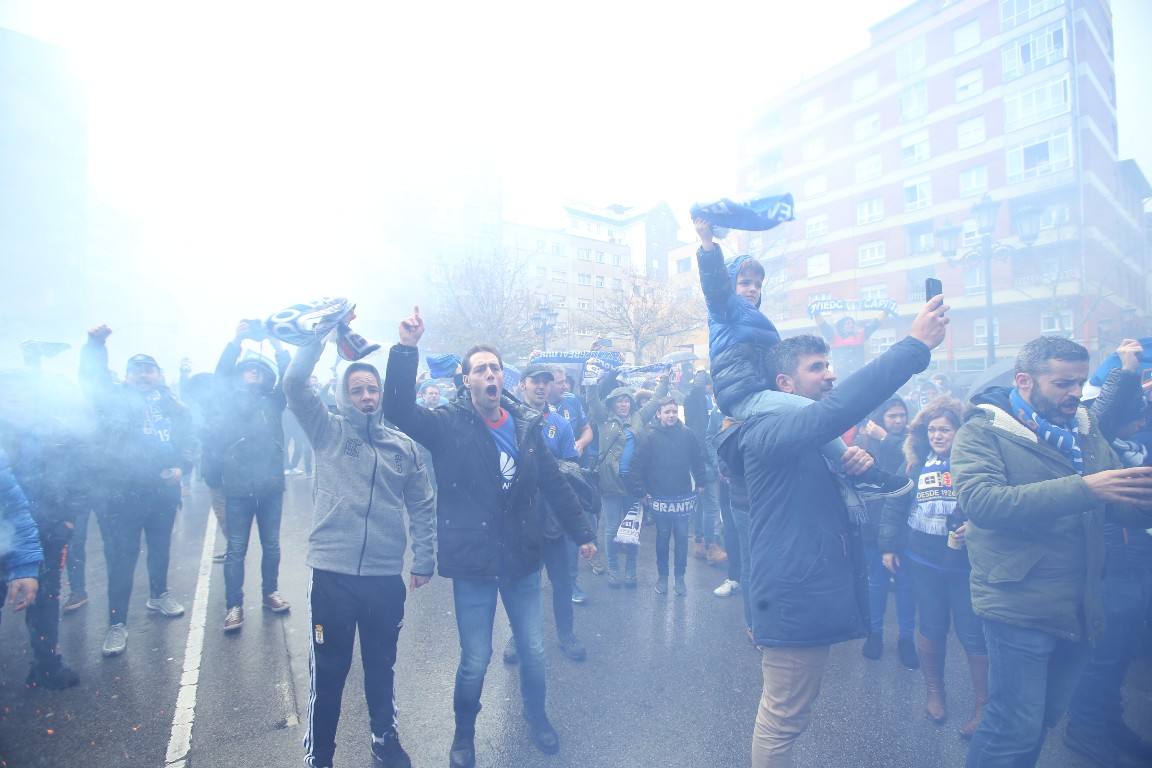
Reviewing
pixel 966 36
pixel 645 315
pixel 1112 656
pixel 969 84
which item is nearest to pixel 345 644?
pixel 1112 656

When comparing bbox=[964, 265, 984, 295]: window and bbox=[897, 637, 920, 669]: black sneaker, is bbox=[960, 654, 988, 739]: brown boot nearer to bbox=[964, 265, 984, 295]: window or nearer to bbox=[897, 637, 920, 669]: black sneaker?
bbox=[897, 637, 920, 669]: black sneaker

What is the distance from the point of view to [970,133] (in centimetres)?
2886

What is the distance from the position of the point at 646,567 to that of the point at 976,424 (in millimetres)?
4358

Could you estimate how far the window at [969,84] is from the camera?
93.6 feet

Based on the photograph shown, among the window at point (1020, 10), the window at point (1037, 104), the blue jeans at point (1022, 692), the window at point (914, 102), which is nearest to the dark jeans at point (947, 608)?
the blue jeans at point (1022, 692)

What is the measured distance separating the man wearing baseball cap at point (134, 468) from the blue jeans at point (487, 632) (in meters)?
3.22

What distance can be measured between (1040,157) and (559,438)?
33973 mm

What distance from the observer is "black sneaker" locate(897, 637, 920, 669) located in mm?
3945

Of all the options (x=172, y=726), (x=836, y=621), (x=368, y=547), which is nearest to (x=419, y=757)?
(x=368, y=547)

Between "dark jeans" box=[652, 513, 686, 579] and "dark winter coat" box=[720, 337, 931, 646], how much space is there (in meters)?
3.24

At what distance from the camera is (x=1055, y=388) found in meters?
2.45

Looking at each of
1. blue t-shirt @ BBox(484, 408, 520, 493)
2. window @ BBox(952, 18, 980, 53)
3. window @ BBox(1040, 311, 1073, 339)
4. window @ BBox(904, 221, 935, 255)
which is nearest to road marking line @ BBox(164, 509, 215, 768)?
blue t-shirt @ BBox(484, 408, 520, 493)

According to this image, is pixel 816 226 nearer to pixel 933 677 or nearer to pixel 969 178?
pixel 969 178

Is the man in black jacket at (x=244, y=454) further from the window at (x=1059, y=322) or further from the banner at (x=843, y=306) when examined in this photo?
the window at (x=1059, y=322)
